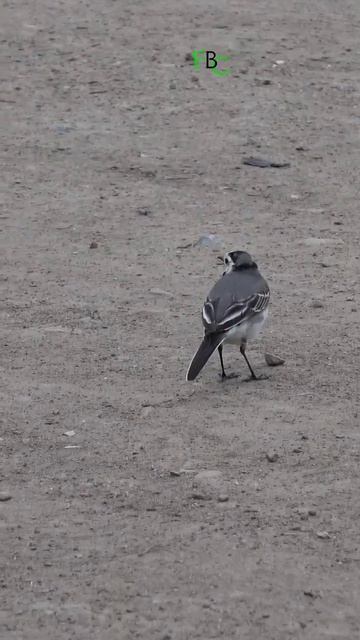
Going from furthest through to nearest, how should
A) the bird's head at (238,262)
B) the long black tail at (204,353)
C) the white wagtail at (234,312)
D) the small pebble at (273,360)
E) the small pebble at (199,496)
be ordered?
the bird's head at (238,262) → the small pebble at (273,360) → the white wagtail at (234,312) → the long black tail at (204,353) → the small pebble at (199,496)

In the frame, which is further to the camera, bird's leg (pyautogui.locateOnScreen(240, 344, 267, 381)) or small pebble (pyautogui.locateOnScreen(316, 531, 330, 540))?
bird's leg (pyautogui.locateOnScreen(240, 344, 267, 381))

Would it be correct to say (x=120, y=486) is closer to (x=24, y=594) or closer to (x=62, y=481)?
(x=62, y=481)

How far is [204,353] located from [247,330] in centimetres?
38

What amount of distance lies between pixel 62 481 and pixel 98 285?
2.74 meters

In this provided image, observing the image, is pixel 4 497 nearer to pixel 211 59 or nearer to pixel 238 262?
pixel 238 262

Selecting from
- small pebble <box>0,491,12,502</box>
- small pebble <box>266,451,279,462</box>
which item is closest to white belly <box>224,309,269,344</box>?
small pebble <box>266,451,279,462</box>

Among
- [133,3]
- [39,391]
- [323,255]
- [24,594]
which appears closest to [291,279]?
[323,255]

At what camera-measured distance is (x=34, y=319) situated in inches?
317

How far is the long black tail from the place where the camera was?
22.7 feet

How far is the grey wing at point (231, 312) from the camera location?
705cm

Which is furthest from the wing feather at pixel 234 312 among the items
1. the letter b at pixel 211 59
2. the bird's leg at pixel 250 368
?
the letter b at pixel 211 59

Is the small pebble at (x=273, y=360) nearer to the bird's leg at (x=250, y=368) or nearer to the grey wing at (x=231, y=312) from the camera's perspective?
the bird's leg at (x=250, y=368)

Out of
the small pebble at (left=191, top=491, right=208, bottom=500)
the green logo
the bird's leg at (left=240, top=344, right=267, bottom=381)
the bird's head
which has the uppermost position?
the bird's head

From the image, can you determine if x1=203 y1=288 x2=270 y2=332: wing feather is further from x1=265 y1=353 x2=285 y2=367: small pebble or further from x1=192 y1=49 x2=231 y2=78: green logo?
x1=192 y1=49 x2=231 y2=78: green logo
